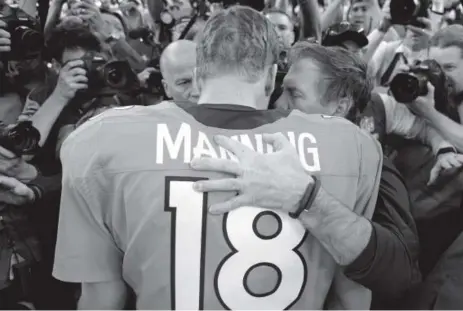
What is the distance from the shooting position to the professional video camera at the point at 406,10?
8.15ft

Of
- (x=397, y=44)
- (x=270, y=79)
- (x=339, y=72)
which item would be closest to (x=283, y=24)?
(x=397, y=44)

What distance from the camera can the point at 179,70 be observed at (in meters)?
2.28

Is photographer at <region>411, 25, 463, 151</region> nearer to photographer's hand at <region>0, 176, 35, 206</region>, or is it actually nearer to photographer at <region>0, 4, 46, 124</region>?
photographer's hand at <region>0, 176, 35, 206</region>

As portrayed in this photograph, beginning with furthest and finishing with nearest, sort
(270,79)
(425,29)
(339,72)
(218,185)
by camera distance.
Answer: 1. (425,29)
2. (339,72)
3. (270,79)
4. (218,185)

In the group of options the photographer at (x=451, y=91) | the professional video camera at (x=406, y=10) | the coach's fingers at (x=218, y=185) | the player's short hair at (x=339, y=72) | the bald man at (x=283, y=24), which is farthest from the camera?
the bald man at (x=283, y=24)

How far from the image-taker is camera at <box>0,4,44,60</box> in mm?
2199

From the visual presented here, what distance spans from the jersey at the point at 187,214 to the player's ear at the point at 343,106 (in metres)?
0.44

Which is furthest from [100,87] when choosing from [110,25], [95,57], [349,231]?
[349,231]

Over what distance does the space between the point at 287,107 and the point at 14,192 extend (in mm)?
945

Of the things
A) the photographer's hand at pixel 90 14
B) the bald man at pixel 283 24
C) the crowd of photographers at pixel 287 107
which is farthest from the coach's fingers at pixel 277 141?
the photographer's hand at pixel 90 14

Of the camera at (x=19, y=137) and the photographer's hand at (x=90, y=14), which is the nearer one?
the camera at (x=19, y=137)

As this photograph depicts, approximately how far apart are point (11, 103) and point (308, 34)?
157 centimetres

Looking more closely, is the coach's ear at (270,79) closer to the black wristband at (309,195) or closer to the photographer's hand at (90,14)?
the black wristband at (309,195)

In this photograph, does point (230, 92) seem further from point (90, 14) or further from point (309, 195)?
point (90, 14)
